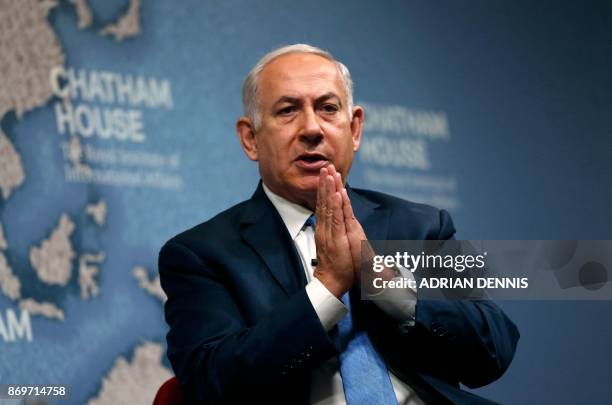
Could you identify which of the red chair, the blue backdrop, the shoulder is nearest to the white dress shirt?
the shoulder

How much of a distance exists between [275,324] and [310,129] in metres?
0.57

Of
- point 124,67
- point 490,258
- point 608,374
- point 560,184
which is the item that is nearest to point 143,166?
point 124,67

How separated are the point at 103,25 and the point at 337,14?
95cm

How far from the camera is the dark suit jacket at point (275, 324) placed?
203cm

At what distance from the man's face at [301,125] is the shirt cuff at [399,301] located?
1.35 ft

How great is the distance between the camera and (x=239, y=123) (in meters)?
2.61

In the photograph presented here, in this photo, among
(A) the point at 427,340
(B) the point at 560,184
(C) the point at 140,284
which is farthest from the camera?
(B) the point at 560,184

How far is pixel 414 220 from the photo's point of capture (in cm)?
241

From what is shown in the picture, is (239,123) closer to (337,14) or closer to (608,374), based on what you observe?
(337,14)

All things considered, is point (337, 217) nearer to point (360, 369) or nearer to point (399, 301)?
point (399, 301)

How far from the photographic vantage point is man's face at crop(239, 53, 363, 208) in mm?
2406

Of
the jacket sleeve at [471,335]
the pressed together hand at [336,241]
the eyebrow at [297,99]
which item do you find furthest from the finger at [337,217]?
the eyebrow at [297,99]

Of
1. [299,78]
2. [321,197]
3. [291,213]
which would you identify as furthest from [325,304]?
[299,78]

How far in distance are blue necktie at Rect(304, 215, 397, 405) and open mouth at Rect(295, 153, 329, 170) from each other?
355 millimetres
